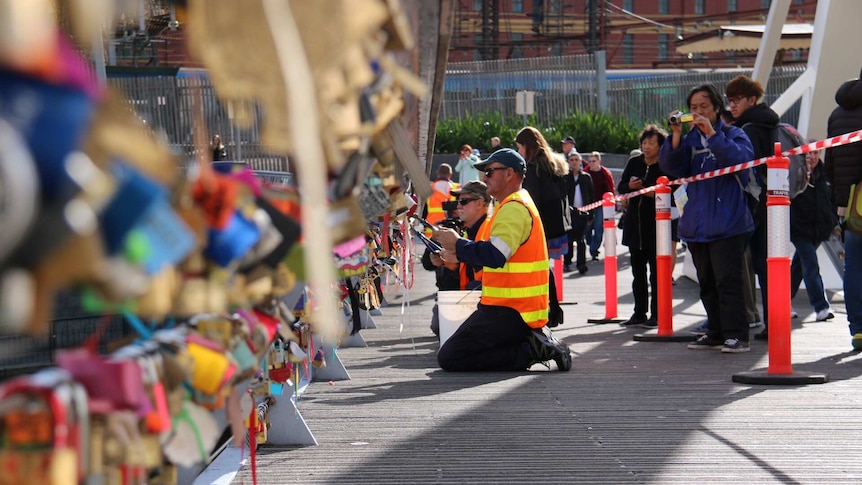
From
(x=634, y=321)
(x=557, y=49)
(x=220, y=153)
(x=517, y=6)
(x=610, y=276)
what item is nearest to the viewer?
(x=220, y=153)

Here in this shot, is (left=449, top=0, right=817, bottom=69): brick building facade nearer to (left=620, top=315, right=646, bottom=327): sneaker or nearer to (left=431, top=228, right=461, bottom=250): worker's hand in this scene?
(left=620, top=315, right=646, bottom=327): sneaker

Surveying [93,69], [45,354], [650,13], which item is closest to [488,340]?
[45,354]

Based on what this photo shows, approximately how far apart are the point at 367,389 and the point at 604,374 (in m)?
1.58

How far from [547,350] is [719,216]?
163 cm

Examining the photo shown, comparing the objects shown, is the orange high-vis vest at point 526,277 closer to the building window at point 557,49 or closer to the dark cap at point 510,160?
the dark cap at point 510,160

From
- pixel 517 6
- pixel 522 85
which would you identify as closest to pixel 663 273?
pixel 522 85

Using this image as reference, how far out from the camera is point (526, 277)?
8227 millimetres

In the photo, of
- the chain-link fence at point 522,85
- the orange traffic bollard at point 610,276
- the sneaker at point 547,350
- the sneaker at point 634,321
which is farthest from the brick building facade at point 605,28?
the sneaker at point 547,350

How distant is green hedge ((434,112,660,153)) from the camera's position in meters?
32.3

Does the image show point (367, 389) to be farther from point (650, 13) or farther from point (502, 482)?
point (650, 13)

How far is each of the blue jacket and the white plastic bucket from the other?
1.60 m

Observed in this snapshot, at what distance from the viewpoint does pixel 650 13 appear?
219 ft

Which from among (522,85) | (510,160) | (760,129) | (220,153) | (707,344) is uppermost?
(522,85)

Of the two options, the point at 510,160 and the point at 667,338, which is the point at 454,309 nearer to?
the point at 510,160
